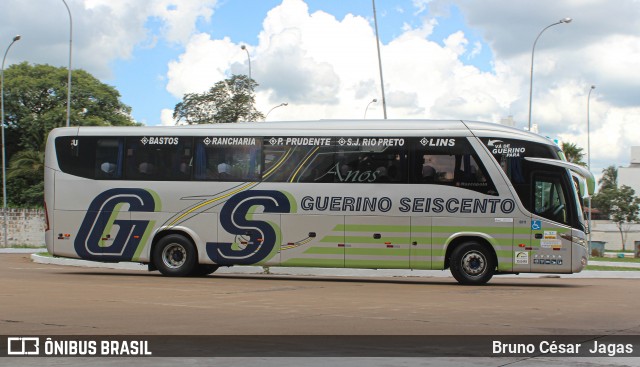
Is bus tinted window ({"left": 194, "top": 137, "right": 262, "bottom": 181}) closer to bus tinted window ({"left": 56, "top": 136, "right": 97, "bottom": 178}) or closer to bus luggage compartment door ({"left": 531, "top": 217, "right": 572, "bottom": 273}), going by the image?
bus tinted window ({"left": 56, "top": 136, "right": 97, "bottom": 178})

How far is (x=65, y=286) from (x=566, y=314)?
9993mm

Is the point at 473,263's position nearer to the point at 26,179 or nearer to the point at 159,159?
the point at 159,159

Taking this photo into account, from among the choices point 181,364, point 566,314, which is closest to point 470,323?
point 566,314

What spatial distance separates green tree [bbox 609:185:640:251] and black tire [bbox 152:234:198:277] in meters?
70.8

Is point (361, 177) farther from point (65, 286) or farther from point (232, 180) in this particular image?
point (65, 286)

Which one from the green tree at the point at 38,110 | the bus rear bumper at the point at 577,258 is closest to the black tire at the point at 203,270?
the bus rear bumper at the point at 577,258

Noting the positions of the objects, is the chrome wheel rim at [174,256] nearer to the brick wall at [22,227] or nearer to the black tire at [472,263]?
the black tire at [472,263]

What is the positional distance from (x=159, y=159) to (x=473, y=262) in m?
8.02

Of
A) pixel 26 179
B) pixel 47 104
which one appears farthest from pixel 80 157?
pixel 47 104

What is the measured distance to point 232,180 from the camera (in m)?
20.4

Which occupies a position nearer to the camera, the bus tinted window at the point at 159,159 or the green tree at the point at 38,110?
the bus tinted window at the point at 159,159

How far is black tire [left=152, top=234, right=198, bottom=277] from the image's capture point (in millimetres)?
20703

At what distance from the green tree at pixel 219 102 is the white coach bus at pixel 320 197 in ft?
101

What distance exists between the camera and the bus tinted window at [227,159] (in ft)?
66.8
